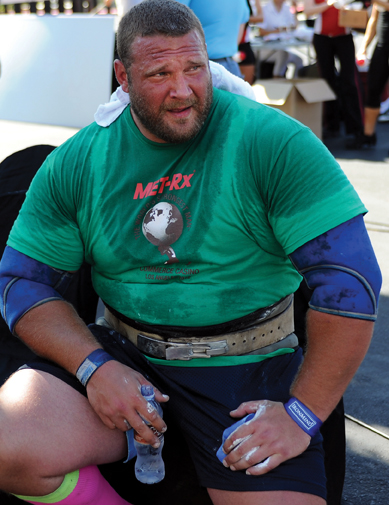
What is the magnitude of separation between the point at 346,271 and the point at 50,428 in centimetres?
86

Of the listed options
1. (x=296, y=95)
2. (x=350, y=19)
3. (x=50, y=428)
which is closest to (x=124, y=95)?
(x=50, y=428)

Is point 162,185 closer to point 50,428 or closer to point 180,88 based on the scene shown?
point 180,88

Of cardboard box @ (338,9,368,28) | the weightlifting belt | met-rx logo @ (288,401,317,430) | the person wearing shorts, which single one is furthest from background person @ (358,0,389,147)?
met-rx logo @ (288,401,317,430)

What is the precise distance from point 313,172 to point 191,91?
1.36 ft

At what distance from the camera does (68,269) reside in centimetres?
196

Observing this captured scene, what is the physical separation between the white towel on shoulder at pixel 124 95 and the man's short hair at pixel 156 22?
21 cm

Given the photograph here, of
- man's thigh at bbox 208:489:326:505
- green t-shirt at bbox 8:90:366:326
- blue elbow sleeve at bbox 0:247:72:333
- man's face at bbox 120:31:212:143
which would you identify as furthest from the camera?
blue elbow sleeve at bbox 0:247:72:333

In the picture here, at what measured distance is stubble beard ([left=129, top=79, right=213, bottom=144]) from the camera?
177 centimetres

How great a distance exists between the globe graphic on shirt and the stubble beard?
195 millimetres

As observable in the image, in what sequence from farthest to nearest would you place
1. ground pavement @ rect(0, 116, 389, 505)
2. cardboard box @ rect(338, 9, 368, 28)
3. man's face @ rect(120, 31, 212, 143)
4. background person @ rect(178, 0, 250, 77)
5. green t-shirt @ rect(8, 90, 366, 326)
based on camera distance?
1. cardboard box @ rect(338, 9, 368, 28)
2. background person @ rect(178, 0, 250, 77)
3. ground pavement @ rect(0, 116, 389, 505)
4. man's face @ rect(120, 31, 212, 143)
5. green t-shirt @ rect(8, 90, 366, 326)

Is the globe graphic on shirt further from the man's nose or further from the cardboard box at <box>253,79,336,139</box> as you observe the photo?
the cardboard box at <box>253,79,336,139</box>

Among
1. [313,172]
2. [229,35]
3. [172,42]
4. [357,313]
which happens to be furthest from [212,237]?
[229,35]

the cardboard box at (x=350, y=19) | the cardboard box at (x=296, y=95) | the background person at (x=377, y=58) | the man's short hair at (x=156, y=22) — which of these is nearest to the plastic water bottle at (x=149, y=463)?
the man's short hair at (x=156, y=22)

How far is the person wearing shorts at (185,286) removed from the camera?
5.18 feet
